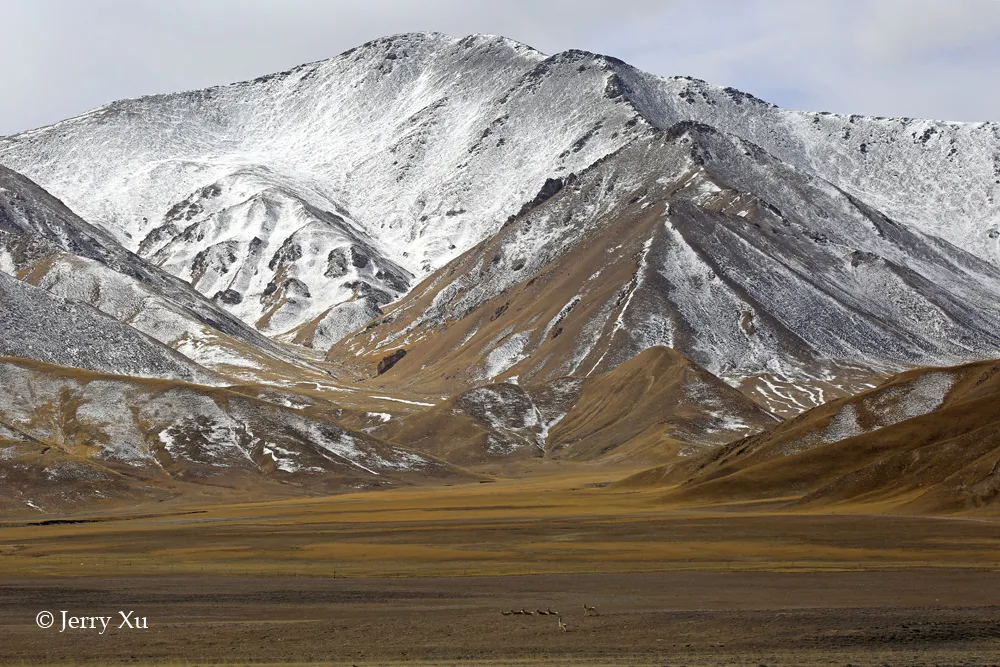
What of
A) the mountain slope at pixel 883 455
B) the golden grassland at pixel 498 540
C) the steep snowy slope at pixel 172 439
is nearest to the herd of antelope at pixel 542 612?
the golden grassland at pixel 498 540

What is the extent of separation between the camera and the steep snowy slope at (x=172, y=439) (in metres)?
147

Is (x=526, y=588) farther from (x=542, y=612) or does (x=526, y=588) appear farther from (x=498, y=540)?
(x=498, y=540)

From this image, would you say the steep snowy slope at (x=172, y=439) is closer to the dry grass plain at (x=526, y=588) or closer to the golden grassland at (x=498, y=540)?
the golden grassland at (x=498, y=540)

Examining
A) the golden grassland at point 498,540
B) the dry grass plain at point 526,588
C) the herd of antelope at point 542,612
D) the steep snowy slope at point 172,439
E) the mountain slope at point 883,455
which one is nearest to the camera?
the dry grass plain at point 526,588

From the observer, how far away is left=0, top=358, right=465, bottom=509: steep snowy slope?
147 m

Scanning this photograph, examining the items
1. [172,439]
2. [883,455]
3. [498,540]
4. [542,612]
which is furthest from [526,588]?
[172,439]

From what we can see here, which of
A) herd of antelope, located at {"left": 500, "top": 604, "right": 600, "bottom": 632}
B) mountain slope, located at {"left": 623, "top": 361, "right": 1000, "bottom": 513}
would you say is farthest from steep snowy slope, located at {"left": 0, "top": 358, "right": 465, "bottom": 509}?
herd of antelope, located at {"left": 500, "top": 604, "right": 600, "bottom": 632}

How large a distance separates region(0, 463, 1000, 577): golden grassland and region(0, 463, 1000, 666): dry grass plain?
0.98 ft

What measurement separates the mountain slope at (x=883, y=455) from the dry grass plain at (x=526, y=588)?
4.31 m

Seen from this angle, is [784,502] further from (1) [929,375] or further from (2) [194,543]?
(2) [194,543]

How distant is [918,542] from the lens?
237 ft

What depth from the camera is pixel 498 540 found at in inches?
3280

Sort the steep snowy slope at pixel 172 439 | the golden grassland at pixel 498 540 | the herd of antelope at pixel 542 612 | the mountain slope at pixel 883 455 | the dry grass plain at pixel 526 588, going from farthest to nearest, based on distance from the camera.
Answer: the steep snowy slope at pixel 172 439
the mountain slope at pixel 883 455
the golden grassland at pixel 498 540
the herd of antelope at pixel 542 612
the dry grass plain at pixel 526 588

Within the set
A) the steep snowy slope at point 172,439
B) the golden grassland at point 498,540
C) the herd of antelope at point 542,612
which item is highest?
the steep snowy slope at point 172,439
